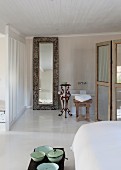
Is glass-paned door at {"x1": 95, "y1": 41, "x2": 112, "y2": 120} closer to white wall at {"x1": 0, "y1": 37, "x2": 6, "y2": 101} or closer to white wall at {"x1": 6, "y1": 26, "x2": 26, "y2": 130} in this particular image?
white wall at {"x1": 6, "y1": 26, "x2": 26, "y2": 130}

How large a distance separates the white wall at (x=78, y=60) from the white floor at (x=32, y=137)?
146cm

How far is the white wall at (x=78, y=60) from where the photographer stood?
792 centimetres

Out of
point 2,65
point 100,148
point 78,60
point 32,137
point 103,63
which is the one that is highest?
point 78,60

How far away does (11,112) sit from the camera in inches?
233

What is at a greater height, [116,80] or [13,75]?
[13,75]

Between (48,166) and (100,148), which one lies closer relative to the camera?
(100,148)

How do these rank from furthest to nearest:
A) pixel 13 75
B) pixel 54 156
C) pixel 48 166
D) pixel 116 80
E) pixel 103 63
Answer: pixel 13 75 → pixel 103 63 → pixel 116 80 → pixel 54 156 → pixel 48 166

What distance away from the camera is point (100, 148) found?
2.33m

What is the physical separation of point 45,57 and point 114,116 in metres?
3.34

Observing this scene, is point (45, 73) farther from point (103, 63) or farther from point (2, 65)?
point (103, 63)

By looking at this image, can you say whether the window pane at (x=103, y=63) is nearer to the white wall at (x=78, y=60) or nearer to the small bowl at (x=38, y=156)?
the white wall at (x=78, y=60)

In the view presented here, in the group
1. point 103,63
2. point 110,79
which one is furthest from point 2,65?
point 110,79

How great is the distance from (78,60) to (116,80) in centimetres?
258

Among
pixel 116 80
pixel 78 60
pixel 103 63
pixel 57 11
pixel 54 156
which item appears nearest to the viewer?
pixel 54 156
